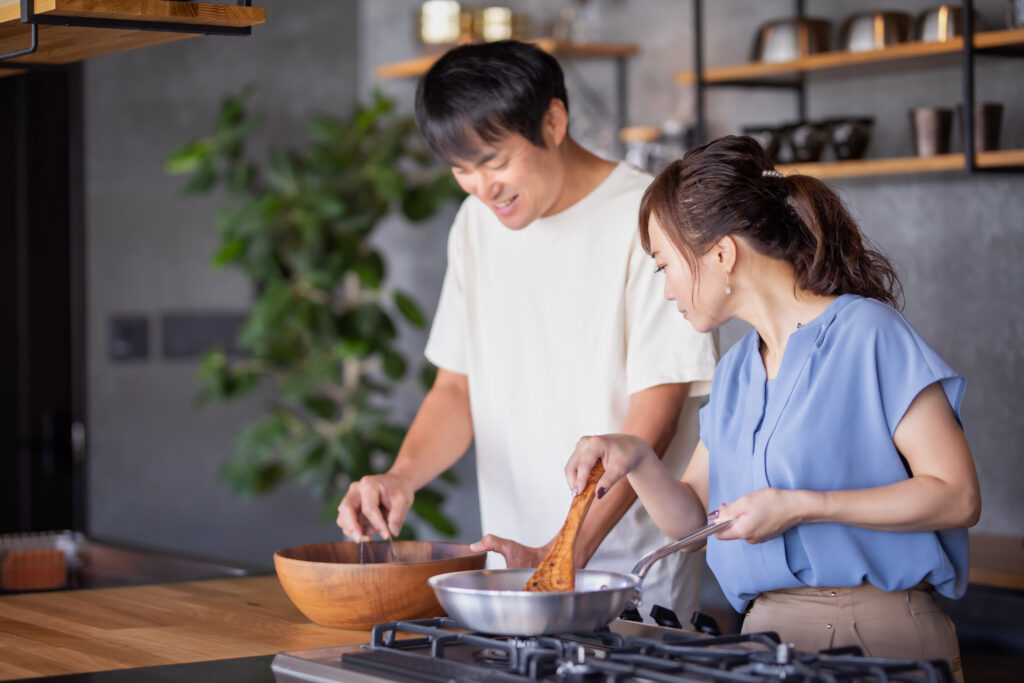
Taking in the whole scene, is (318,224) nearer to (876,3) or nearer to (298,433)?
(298,433)

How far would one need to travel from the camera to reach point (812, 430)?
1614mm

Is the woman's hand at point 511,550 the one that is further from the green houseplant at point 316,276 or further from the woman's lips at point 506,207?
the green houseplant at point 316,276

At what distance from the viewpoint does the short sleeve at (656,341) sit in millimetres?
1994

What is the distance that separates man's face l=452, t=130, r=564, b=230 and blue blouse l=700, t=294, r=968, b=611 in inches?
21.6

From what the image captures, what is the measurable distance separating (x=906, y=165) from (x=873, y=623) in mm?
1907

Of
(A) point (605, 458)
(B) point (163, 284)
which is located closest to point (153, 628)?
(A) point (605, 458)

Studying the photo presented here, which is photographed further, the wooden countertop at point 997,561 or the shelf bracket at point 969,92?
the shelf bracket at point 969,92

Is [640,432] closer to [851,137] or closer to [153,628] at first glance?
[153,628]

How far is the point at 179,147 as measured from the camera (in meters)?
4.88

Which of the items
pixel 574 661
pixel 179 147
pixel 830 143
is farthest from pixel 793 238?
pixel 179 147

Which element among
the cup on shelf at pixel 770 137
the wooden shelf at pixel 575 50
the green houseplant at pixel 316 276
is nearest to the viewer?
the cup on shelf at pixel 770 137

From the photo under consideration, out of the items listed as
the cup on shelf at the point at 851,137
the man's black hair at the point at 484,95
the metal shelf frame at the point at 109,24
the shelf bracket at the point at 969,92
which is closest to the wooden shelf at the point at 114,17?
the metal shelf frame at the point at 109,24

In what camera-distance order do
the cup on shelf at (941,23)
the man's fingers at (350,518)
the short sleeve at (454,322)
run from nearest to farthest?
the man's fingers at (350,518), the short sleeve at (454,322), the cup on shelf at (941,23)

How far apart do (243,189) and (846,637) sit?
336cm
